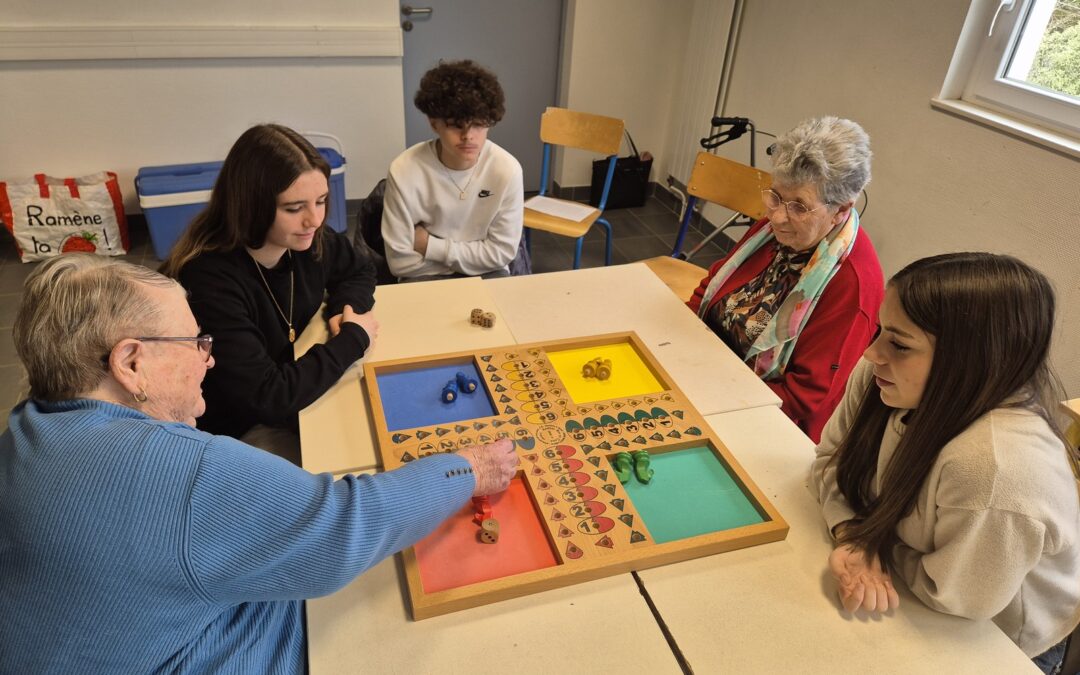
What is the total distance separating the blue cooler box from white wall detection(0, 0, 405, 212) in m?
0.18

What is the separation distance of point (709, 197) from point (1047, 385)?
1960mm

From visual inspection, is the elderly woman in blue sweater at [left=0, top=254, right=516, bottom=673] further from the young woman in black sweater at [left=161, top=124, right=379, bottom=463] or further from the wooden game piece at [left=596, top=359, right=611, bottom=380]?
the wooden game piece at [left=596, top=359, right=611, bottom=380]

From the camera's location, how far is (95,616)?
33.6 inches

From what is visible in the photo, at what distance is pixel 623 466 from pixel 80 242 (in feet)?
11.8

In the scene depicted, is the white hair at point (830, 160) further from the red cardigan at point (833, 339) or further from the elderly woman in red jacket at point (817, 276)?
the red cardigan at point (833, 339)

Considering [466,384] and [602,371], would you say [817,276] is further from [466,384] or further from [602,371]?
[466,384]

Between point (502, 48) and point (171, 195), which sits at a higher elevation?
point (502, 48)

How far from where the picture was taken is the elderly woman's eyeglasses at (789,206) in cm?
181

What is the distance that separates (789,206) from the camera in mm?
1839

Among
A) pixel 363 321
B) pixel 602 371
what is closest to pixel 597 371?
pixel 602 371

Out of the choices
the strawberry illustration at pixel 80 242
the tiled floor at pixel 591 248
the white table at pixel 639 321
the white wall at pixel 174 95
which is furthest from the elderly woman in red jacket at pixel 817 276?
the strawberry illustration at pixel 80 242

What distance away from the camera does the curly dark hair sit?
2.20 m

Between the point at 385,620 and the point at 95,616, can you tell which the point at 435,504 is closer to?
the point at 385,620

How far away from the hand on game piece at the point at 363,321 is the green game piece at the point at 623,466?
2.31 ft
